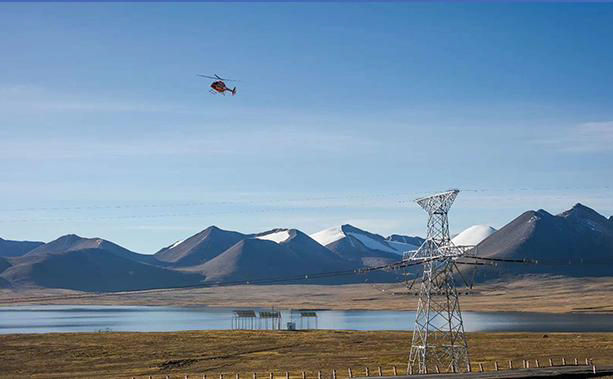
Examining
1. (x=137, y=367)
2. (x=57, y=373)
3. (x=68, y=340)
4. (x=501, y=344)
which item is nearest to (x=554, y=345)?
(x=501, y=344)

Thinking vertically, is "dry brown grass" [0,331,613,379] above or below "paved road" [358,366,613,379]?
below

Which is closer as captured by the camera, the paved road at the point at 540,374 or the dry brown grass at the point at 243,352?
the paved road at the point at 540,374

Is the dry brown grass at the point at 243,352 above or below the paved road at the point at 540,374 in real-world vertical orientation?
below

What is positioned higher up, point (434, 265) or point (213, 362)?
point (434, 265)

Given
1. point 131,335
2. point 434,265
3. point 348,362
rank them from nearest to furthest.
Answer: point 434,265 < point 348,362 < point 131,335

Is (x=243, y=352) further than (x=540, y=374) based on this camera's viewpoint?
Yes

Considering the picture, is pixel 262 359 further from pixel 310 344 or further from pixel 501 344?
pixel 501 344

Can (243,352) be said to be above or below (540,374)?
below

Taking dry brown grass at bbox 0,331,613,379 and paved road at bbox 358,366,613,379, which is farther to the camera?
dry brown grass at bbox 0,331,613,379
